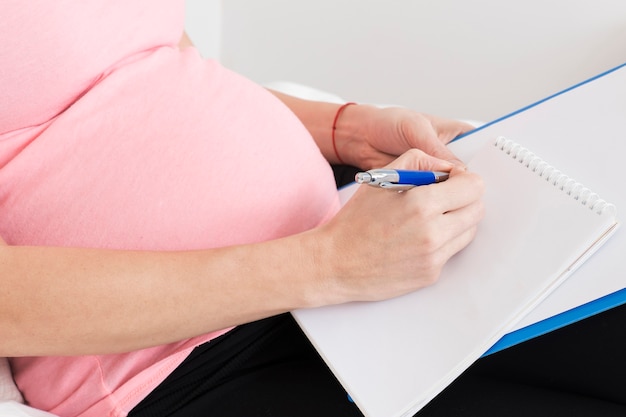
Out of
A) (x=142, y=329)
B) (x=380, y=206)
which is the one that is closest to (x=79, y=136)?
(x=142, y=329)

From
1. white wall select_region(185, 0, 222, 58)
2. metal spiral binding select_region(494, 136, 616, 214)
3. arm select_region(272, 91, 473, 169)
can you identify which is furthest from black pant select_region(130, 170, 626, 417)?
white wall select_region(185, 0, 222, 58)

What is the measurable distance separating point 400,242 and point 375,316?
0.27 ft

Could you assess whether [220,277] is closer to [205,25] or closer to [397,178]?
[397,178]

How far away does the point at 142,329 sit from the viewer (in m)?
0.65

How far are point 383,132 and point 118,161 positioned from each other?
0.38 meters

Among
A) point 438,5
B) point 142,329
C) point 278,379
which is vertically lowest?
point 278,379

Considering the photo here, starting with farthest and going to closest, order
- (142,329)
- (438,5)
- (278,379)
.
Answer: (438,5), (278,379), (142,329)

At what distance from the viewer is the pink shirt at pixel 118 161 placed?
0.71 meters

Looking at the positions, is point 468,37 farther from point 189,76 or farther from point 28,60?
point 28,60

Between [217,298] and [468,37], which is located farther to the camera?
[468,37]

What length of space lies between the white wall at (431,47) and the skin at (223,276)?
110cm

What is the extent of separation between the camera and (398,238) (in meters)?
0.67

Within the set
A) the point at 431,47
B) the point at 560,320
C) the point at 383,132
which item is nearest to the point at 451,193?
the point at 560,320

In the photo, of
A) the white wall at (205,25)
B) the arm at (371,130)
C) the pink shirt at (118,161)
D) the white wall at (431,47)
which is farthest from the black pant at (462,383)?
the white wall at (205,25)
